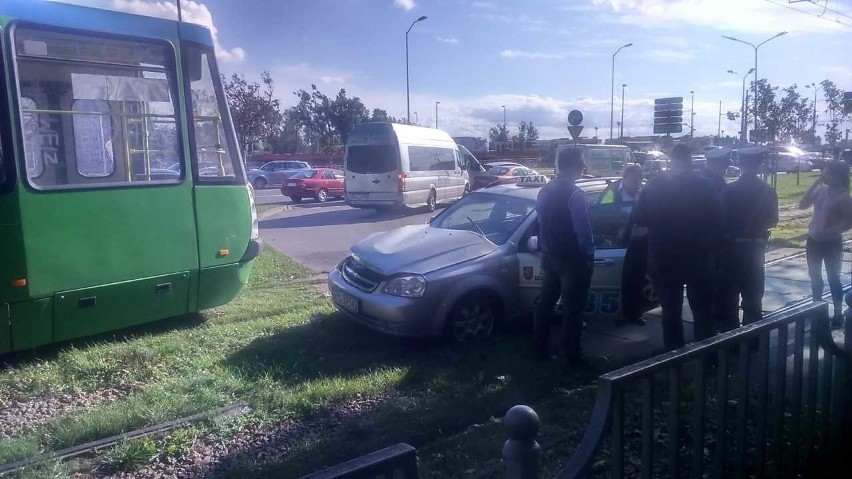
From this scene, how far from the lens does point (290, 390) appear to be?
17.7ft

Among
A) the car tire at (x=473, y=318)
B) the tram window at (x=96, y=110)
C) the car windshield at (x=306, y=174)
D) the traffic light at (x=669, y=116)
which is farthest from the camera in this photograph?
the car windshield at (x=306, y=174)

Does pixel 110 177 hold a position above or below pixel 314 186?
above

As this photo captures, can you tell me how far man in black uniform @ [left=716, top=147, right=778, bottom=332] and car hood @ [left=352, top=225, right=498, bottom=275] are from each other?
2168mm

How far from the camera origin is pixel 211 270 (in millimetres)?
7129

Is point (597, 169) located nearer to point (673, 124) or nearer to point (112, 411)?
point (673, 124)

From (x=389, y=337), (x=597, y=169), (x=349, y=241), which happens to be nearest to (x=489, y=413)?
(x=389, y=337)

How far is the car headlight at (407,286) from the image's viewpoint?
6.23 m

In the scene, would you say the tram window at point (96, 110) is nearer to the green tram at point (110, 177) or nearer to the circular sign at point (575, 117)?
the green tram at point (110, 177)

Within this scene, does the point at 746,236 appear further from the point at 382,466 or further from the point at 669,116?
the point at 669,116

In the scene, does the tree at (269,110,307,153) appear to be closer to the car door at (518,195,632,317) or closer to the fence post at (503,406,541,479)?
the car door at (518,195,632,317)

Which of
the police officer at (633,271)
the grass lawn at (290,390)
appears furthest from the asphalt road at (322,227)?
the police officer at (633,271)

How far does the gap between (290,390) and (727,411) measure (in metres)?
3.37

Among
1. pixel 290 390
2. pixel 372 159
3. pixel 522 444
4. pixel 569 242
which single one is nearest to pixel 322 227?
pixel 372 159

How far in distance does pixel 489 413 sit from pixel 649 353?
213 cm
